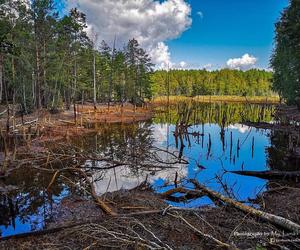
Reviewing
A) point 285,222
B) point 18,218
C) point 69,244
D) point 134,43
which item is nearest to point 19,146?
point 18,218

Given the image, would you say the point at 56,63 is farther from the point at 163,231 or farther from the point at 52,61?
the point at 163,231

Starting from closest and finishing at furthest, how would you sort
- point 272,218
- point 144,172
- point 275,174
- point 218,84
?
point 272,218 → point 275,174 → point 144,172 → point 218,84

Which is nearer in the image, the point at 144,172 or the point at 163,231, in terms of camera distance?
the point at 163,231

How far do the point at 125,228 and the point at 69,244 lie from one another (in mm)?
1355

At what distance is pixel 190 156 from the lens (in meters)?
19.2

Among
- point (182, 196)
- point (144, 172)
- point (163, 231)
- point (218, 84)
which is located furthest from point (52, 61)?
point (218, 84)

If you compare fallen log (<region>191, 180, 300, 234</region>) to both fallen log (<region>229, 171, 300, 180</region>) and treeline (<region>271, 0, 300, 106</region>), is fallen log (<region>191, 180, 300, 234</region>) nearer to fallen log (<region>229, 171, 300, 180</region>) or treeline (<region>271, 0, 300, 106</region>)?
fallen log (<region>229, 171, 300, 180</region>)

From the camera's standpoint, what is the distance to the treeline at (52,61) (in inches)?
1171

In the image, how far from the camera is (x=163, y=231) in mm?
6926

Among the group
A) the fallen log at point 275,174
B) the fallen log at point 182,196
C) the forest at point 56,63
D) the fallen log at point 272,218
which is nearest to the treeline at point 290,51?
the forest at point 56,63

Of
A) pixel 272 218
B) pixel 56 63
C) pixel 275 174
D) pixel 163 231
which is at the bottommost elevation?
pixel 275 174

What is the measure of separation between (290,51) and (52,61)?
28.4 meters

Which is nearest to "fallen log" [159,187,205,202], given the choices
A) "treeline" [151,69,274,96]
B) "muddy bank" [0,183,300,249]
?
"muddy bank" [0,183,300,249]

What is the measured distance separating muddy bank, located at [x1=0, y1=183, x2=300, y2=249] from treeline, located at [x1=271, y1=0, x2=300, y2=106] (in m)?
22.8
